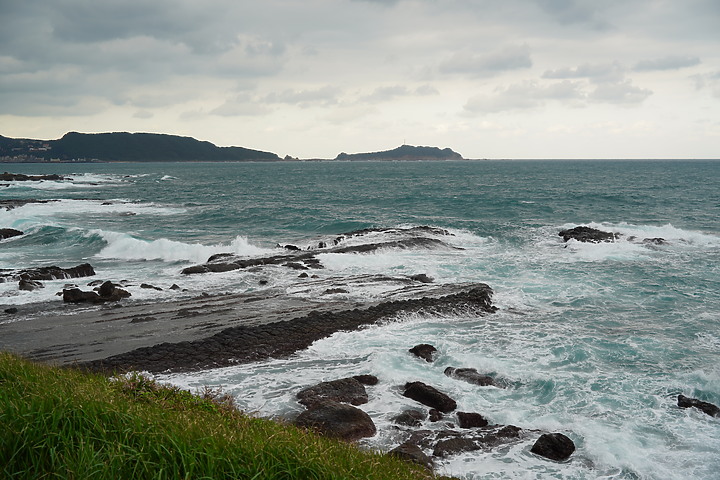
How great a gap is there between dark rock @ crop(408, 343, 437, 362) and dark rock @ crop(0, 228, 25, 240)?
3461 centimetres

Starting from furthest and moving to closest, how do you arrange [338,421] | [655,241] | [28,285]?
[655,241] < [28,285] < [338,421]

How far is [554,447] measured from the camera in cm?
927

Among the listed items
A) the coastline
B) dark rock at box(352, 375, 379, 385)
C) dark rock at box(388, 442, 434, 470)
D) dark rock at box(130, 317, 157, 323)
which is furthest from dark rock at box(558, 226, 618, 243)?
dark rock at box(388, 442, 434, 470)

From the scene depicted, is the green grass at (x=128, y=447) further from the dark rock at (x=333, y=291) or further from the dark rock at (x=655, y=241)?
the dark rock at (x=655, y=241)

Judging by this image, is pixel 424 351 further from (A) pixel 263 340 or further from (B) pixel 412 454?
(B) pixel 412 454

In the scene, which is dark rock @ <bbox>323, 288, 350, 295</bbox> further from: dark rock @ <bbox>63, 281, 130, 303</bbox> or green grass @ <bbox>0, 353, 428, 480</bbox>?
green grass @ <bbox>0, 353, 428, 480</bbox>

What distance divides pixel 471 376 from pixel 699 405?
16.5 ft

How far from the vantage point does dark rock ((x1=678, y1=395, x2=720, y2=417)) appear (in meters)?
10.9

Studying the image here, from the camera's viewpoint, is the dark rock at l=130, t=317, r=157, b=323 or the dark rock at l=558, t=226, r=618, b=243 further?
the dark rock at l=558, t=226, r=618, b=243

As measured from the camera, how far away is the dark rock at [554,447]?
9195mm

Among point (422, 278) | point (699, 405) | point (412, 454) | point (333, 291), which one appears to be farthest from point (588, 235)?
point (412, 454)

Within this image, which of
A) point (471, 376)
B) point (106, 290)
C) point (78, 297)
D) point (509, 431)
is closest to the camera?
point (509, 431)

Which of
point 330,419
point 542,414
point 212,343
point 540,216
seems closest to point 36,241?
point 212,343

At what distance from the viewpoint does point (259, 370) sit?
1283 centimetres
